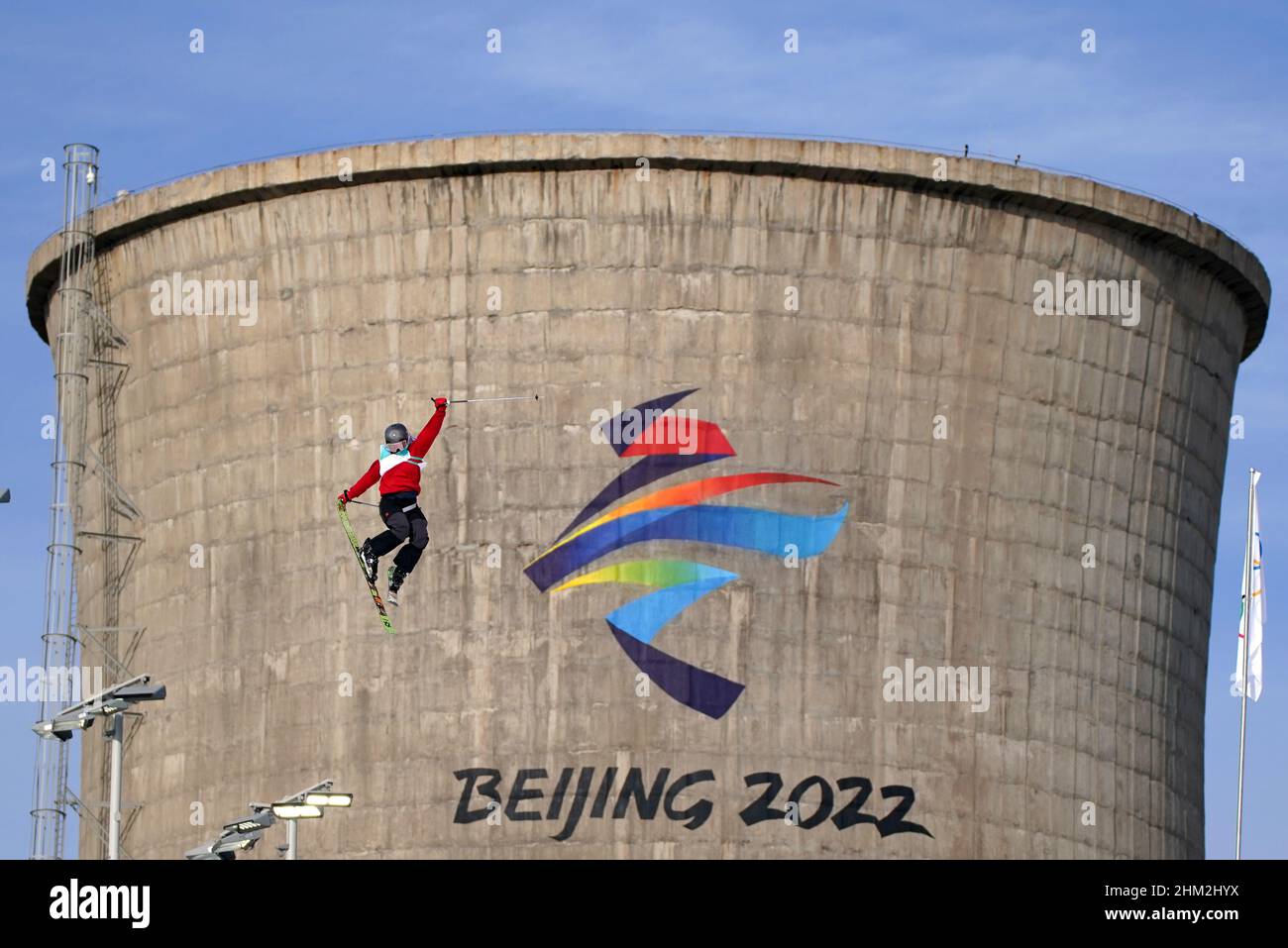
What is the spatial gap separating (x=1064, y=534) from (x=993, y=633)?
282cm

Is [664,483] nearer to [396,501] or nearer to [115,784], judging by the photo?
[396,501]

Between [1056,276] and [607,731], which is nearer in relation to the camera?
[607,731]

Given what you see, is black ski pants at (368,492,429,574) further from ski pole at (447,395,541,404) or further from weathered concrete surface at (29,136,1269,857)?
ski pole at (447,395,541,404)

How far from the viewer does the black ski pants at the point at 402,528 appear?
161ft

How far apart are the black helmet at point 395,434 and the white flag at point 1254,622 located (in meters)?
21.1

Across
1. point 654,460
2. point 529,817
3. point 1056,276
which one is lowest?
point 529,817

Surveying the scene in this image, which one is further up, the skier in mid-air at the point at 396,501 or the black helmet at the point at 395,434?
the black helmet at the point at 395,434

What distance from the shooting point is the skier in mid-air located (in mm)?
48375

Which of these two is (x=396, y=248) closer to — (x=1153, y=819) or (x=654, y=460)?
(x=654, y=460)

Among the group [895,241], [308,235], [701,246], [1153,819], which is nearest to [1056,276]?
[895,241]

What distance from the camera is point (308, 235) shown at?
171 feet
